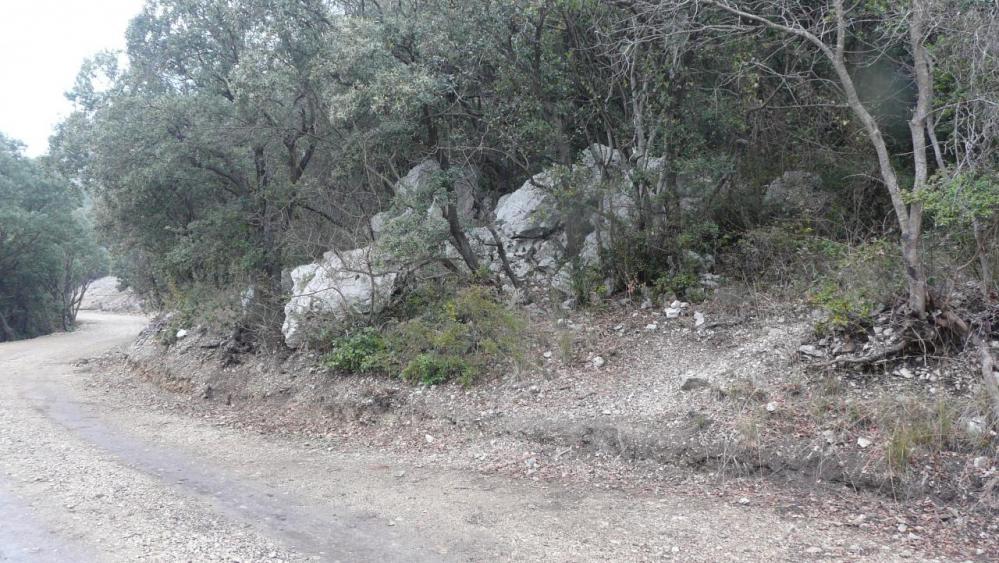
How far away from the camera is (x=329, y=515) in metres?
5.29

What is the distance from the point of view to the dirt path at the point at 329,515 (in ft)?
14.8

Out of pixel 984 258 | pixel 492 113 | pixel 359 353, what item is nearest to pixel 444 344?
pixel 359 353

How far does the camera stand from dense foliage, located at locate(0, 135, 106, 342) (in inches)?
902

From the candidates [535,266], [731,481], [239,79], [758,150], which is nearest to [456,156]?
[535,266]

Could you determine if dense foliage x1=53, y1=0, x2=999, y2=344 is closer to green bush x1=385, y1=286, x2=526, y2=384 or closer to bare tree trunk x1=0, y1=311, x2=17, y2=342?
green bush x1=385, y1=286, x2=526, y2=384

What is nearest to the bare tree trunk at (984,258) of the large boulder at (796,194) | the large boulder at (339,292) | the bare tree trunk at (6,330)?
the large boulder at (796,194)

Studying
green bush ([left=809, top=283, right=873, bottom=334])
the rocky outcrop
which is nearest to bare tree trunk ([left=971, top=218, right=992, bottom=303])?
green bush ([left=809, top=283, right=873, bottom=334])

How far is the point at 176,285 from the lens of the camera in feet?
49.6

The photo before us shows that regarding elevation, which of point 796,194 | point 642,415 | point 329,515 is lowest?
point 329,515

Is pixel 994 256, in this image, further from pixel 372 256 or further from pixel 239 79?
pixel 239 79

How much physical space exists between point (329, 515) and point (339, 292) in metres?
5.27

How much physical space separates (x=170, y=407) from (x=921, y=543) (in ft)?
32.4

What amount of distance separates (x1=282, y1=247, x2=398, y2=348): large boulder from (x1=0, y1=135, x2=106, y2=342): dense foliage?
555 inches

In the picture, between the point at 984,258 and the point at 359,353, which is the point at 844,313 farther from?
the point at 359,353
